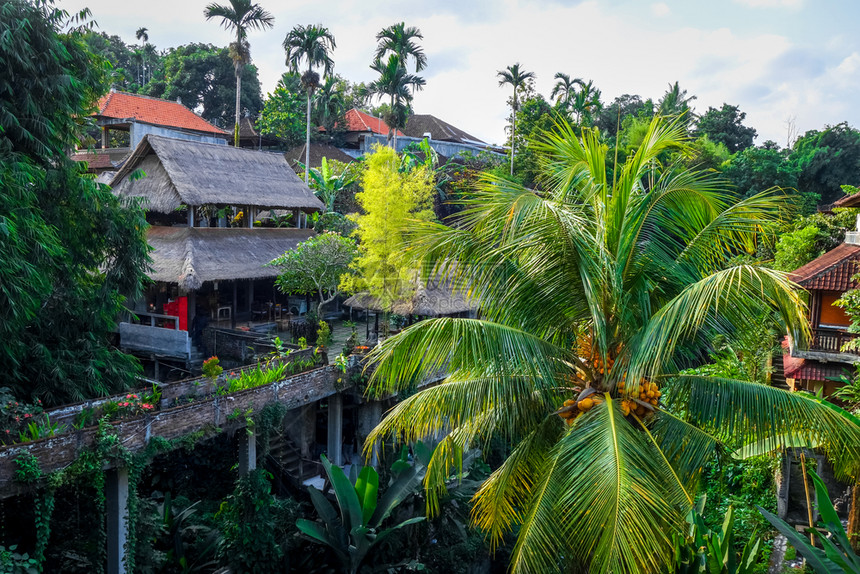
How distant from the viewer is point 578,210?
22.8 ft

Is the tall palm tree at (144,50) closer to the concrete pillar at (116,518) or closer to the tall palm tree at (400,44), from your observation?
the tall palm tree at (400,44)

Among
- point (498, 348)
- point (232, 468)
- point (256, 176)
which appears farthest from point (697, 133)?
point (498, 348)

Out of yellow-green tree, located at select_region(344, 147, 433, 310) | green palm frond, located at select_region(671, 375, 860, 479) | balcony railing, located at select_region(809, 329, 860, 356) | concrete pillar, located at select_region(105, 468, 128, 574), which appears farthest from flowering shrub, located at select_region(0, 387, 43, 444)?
balcony railing, located at select_region(809, 329, 860, 356)

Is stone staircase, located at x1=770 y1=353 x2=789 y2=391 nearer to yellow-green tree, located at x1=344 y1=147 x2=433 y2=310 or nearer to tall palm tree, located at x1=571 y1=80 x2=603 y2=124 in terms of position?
yellow-green tree, located at x1=344 y1=147 x2=433 y2=310

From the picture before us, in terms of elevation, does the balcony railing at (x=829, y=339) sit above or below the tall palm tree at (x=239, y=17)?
below

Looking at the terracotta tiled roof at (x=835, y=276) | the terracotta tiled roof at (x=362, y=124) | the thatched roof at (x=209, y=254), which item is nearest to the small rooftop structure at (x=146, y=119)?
the terracotta tiled roof at (x=362, y=124)

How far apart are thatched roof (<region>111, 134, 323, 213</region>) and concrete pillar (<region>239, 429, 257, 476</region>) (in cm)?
919

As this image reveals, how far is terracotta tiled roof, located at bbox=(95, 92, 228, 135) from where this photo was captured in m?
31.8

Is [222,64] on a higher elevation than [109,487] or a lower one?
higher

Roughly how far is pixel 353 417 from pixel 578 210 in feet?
39.0

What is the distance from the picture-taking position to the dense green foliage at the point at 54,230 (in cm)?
1122

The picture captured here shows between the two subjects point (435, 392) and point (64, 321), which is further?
point (64, 321)

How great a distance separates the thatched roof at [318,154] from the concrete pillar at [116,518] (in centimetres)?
2814

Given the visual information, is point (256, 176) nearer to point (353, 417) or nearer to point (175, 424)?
point (353, 417)
